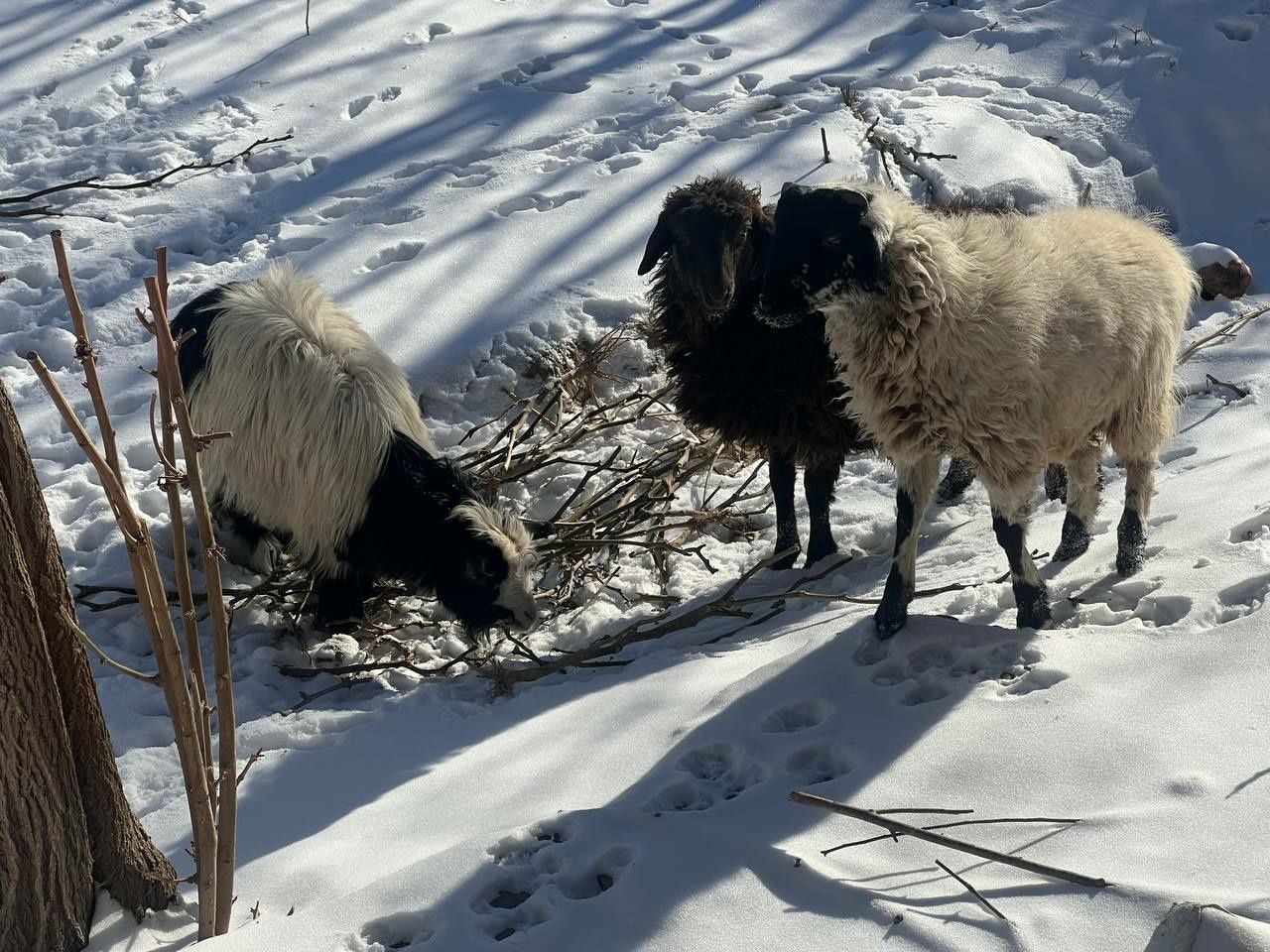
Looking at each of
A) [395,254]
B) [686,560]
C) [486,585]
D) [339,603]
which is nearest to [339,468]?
[339,603]

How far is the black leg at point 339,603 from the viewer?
535 cm

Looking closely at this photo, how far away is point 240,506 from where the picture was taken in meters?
5.54

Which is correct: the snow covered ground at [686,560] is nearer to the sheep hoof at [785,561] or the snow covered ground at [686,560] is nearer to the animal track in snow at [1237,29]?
the animal track in snow at [1237,29]

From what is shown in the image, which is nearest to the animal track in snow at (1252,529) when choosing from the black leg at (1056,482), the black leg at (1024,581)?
the black leg at (1024,581)

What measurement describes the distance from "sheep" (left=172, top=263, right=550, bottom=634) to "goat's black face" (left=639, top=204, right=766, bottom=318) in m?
1.30

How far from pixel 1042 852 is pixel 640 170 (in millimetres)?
6584

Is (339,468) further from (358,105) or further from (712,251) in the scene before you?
(358,105)

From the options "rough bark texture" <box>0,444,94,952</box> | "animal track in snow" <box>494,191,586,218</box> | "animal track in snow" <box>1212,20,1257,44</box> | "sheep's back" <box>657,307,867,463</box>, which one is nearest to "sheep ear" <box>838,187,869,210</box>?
"sheep's back" <box>657,307,867,463</box>

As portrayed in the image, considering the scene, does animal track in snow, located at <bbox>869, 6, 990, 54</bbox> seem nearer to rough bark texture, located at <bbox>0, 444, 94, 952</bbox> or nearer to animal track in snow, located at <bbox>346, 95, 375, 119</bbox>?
animal track in snow, located at <bbox>346, 95, 375, 119</bbox>

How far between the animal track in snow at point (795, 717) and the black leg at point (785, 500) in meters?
1.89

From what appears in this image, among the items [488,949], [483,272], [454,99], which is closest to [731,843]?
[488,949]

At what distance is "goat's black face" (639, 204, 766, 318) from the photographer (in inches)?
209

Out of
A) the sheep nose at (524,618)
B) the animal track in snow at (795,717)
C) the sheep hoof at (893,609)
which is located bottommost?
the sheep nose at (524,618)

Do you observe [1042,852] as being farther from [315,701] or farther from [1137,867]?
[315,701]
